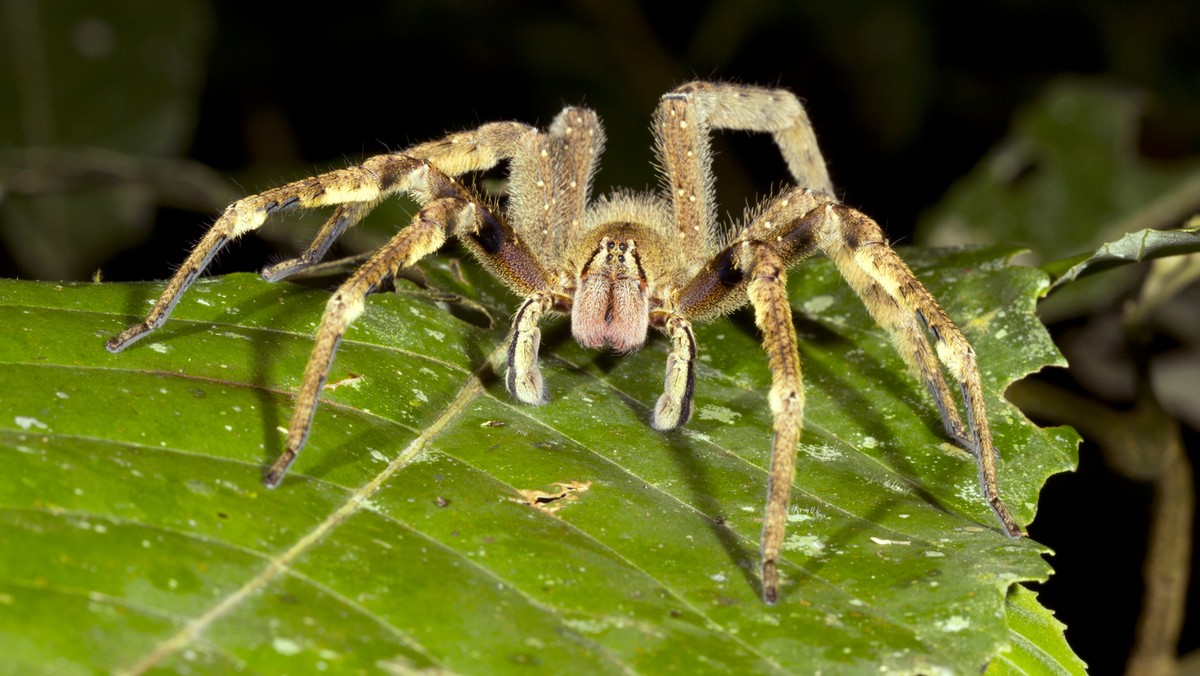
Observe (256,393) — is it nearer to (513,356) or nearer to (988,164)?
(513,356)

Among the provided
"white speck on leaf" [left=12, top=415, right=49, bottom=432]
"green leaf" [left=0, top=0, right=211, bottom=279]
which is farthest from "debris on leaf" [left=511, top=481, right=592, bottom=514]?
"green leaf" [left=0, top=0, right=211, bottom=279]

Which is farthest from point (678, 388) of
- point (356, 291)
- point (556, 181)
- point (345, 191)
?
point (556, 181)

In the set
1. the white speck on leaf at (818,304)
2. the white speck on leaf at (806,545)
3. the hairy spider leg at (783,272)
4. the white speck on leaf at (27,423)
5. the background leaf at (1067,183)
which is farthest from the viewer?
the background leaf at (1067,183)

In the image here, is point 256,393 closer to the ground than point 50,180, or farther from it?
closer to the ground

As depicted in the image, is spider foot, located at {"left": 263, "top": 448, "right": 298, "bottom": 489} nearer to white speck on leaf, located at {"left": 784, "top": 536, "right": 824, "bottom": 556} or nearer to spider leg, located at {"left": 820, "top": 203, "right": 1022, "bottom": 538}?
white speck on leaf, located at {"left": 784, "top": 536, "right": 824, "bottom": 556}

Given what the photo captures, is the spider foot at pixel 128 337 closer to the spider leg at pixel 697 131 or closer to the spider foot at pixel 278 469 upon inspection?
the spider foot at pixel 278 469

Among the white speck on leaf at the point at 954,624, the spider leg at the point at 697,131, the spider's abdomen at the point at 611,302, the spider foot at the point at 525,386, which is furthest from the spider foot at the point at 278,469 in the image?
the spider leg at the point at 697,131

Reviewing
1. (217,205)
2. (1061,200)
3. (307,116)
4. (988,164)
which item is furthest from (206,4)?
(1061,200)
